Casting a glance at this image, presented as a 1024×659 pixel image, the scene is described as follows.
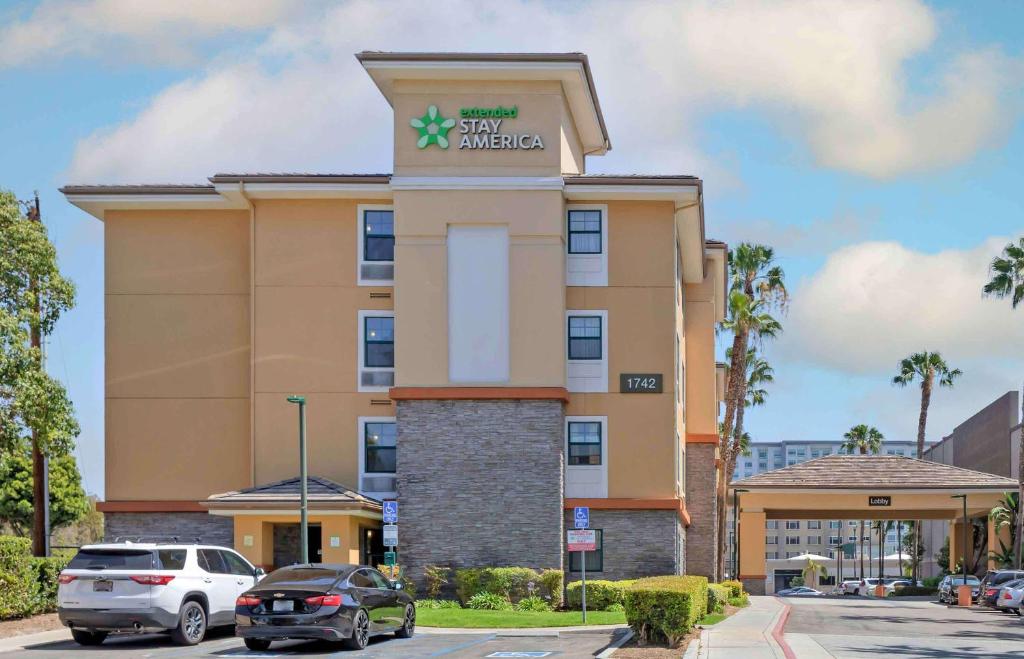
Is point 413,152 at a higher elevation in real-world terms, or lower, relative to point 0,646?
higher

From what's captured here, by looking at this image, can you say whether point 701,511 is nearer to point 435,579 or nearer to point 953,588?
point 435,579

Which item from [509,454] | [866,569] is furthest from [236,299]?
[866,569]

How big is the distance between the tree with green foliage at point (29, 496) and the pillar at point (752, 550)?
3557 cm

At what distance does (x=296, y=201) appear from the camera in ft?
142

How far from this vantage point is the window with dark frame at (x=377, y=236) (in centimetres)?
4316

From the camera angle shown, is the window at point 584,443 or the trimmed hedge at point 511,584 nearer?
the trimmed hedge at point 511,584

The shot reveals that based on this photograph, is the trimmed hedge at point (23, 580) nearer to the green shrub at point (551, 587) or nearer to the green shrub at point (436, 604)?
the green shrub at point (436, 604)

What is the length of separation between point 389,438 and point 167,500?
7131 millimetres

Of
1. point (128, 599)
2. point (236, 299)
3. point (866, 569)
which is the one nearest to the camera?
point (128, 599)

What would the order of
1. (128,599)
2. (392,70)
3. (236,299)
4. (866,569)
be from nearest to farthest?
(128,599) < (392,70) < (236,299) < (866,569)

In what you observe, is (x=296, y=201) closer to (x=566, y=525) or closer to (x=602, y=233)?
(x=602, y=233)

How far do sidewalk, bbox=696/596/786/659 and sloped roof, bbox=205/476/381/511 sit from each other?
10737mm

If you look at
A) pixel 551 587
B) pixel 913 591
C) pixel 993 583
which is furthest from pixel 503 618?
pixel 913 591

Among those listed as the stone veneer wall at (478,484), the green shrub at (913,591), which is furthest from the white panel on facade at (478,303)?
the green shrub at (913,591)
